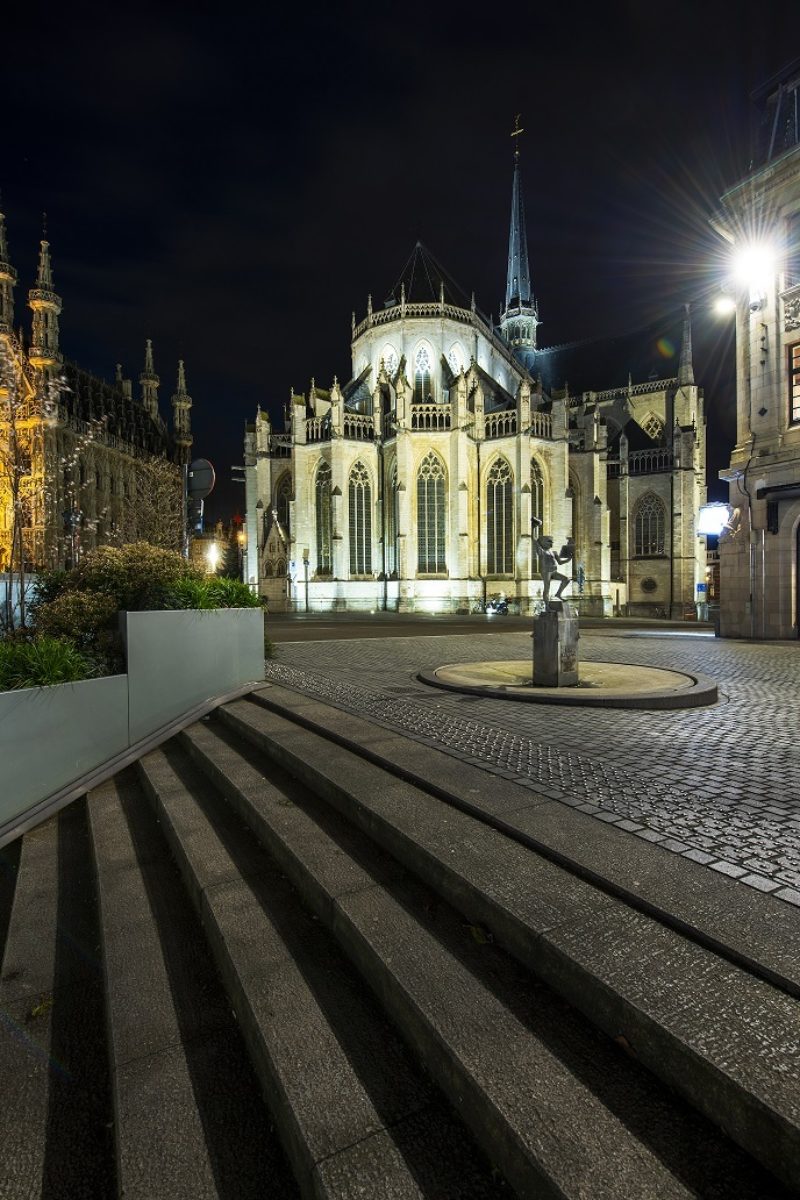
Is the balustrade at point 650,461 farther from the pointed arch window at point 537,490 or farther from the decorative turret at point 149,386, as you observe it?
the decorative turret at point 149,386

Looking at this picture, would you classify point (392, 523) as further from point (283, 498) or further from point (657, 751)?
point (657, 751)

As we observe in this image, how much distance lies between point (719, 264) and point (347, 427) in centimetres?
2736

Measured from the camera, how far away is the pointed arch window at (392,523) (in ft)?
126

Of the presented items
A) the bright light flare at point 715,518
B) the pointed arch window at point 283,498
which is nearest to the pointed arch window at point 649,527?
the pointed arch window at point 283,498

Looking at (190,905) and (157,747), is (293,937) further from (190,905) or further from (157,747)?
(157,747)

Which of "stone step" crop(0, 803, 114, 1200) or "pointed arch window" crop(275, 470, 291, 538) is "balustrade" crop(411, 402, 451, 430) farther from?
"stone step" crop(0, 803, 114, 1200)

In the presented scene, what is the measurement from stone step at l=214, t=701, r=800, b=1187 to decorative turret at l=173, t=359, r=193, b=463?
70.2 metres

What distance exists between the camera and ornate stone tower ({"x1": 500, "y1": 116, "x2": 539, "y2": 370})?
2383 inches

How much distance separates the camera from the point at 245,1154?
6.01 ft

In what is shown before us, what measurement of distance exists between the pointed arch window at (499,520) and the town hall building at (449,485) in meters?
0.08

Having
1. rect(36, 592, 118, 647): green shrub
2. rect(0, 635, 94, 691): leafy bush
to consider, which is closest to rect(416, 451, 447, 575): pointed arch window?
rect(36, 592, 118, 647): green shrub

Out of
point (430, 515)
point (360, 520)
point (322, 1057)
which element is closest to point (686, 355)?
point (430, 515)

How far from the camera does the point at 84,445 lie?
18359 millimetres

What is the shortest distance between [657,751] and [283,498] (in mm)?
40711
